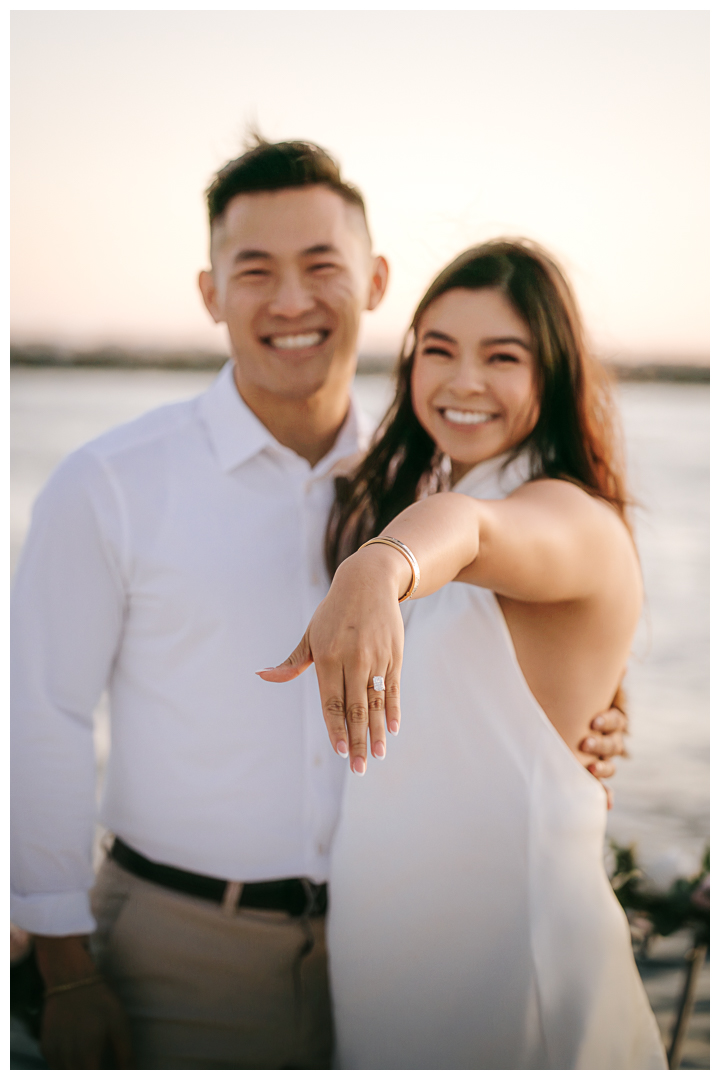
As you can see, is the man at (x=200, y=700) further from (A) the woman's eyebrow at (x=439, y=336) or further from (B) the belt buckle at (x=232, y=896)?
(A) the woman's eyebrow at (x=439, y=336)

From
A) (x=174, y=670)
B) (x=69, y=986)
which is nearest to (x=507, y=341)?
(x=174, y=670)

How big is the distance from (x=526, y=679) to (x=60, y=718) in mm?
873

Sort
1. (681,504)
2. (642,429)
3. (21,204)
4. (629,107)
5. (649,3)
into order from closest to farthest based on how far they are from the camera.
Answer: (649,3) < (629,107) < (21,204) < (642,429) < (681,504)

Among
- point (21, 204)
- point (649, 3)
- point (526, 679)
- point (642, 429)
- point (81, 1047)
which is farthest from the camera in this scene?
point (642, 429)

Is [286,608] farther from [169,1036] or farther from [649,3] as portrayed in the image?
[649,3]

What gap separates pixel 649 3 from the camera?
64.1 inches

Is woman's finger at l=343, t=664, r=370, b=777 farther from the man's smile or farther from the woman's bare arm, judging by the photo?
the man's smile

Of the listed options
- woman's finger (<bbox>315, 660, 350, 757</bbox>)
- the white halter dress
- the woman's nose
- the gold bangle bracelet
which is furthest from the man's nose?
woman's finger (<bbox>315, 660, 350, 757</bbox>)

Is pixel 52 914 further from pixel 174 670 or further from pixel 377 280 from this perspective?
pixel 377 280

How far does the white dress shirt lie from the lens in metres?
1.50

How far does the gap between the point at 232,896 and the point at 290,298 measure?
1132mm

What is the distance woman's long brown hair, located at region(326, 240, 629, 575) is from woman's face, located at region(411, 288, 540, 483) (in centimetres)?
2

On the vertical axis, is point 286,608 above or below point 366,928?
above

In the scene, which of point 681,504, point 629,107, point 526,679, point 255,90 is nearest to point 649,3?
point 629,107
